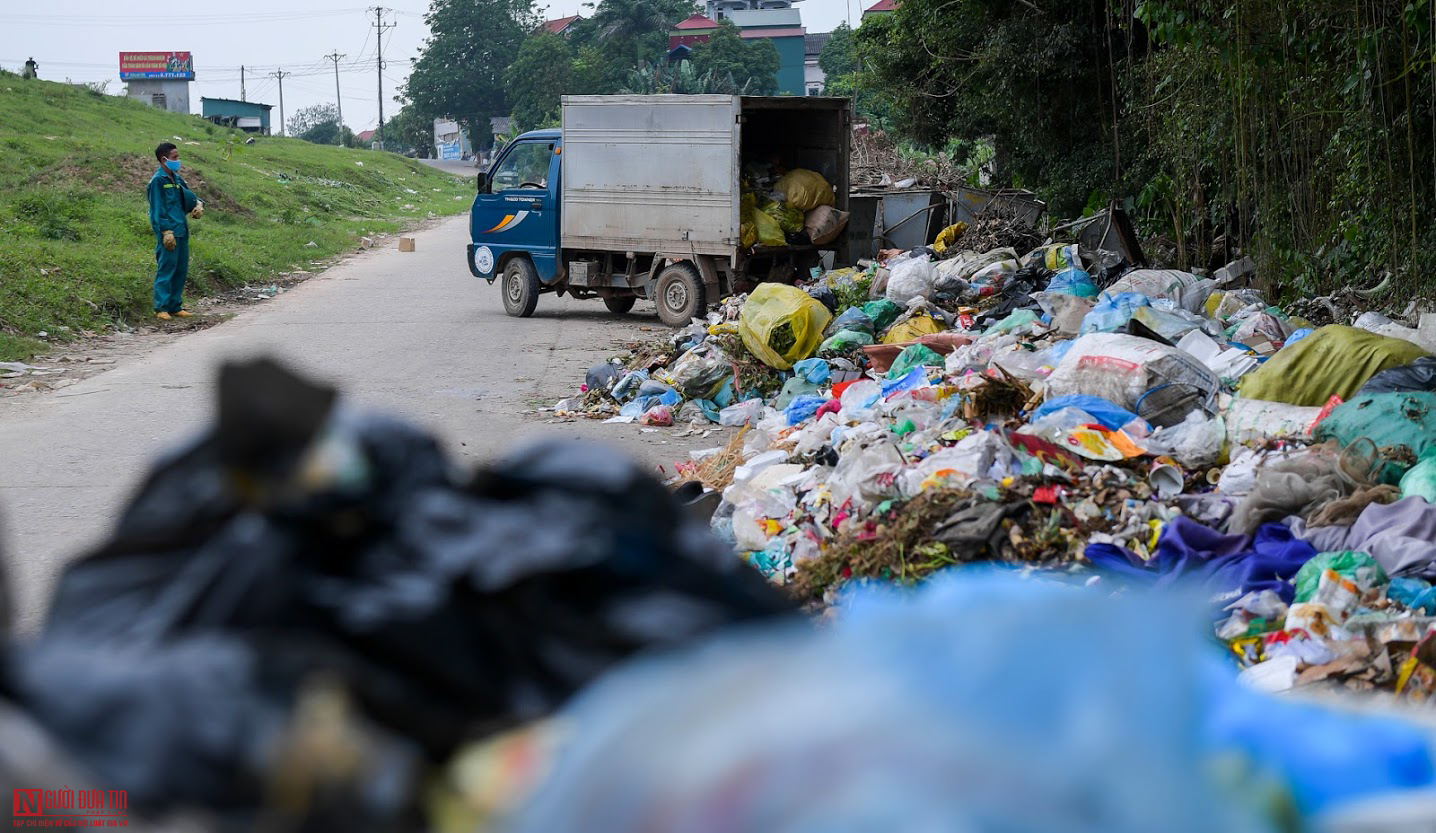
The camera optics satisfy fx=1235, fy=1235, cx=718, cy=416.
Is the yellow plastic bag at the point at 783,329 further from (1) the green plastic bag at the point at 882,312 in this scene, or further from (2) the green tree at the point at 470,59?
(2) the green tree at the point at 470,59

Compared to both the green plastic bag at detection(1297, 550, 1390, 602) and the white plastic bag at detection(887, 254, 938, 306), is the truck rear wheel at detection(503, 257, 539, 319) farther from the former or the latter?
the green plastic bag at detection(1297, 550, 1390, 602)

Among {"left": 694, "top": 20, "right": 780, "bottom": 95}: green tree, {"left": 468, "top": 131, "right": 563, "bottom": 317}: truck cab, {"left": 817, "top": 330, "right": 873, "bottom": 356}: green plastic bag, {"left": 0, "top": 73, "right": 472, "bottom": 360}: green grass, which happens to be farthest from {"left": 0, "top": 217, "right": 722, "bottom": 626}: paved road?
{"left": 694, "top": 20, "right": 780, "bottom": 95}: green tree

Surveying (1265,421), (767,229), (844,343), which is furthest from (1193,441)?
(767,229)

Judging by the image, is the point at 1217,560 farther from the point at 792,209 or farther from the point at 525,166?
the point at 525,166

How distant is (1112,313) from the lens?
8.01 meters

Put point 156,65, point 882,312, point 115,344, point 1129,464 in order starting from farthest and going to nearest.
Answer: point 156,65 < point 115,344 < point 882,312 < point 1129,464

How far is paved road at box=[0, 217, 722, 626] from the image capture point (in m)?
6.16

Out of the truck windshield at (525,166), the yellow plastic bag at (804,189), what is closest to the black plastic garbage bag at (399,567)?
the yellow plastic bag at (804,189)

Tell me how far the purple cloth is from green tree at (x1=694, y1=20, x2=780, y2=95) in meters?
65.3

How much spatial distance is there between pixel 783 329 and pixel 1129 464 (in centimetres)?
419

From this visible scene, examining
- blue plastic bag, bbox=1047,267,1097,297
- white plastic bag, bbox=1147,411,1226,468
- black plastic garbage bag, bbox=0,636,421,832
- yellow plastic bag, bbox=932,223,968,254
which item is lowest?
white plastic bag, bbox=1147,411,1226,468

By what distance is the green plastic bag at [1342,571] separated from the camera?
14.2 feet

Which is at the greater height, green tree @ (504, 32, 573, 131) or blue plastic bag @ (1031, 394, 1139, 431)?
green tree @ (504, 32, 573, 131)

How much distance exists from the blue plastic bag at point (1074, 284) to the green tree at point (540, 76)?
210 feet
